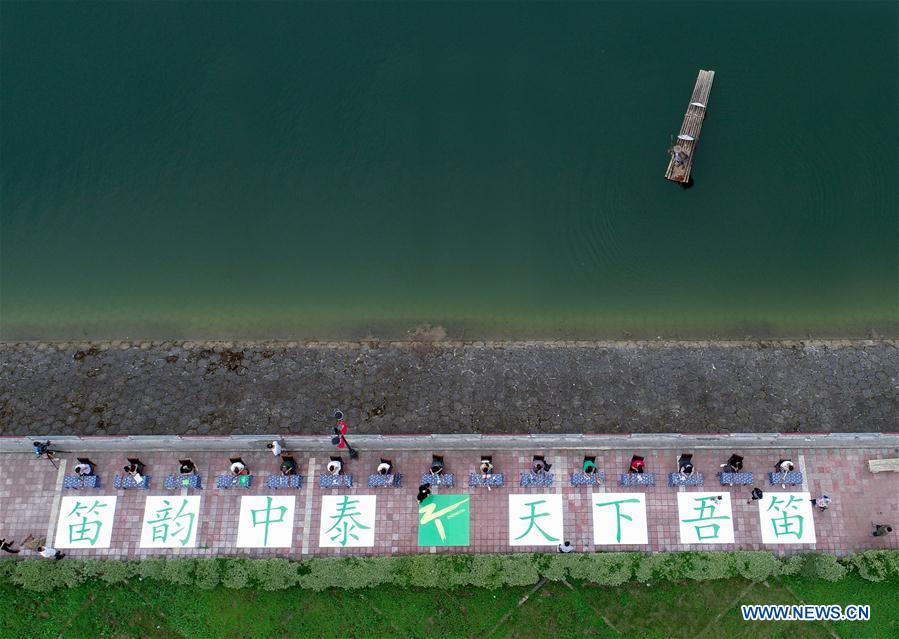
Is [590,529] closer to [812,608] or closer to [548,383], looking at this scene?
[548,383]

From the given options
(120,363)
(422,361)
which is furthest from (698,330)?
(120,363)

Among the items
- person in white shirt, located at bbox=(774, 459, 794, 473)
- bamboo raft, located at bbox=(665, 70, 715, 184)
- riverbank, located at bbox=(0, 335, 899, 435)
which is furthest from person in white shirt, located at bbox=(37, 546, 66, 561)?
bamboo raft, located at bbox=(665, 70, 715, 184)

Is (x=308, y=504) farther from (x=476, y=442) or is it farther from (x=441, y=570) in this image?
(x=476, y=442)

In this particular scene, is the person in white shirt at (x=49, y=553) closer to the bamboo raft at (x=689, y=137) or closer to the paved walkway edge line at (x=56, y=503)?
the paved walkway edge line at (x=56, y=503)

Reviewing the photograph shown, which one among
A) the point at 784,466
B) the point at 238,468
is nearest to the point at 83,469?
the point at 238,468

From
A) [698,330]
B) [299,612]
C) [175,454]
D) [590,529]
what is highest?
[698,330]

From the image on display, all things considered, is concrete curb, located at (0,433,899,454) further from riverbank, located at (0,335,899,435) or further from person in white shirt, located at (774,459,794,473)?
riverbank, located at (0,335,899,435)
